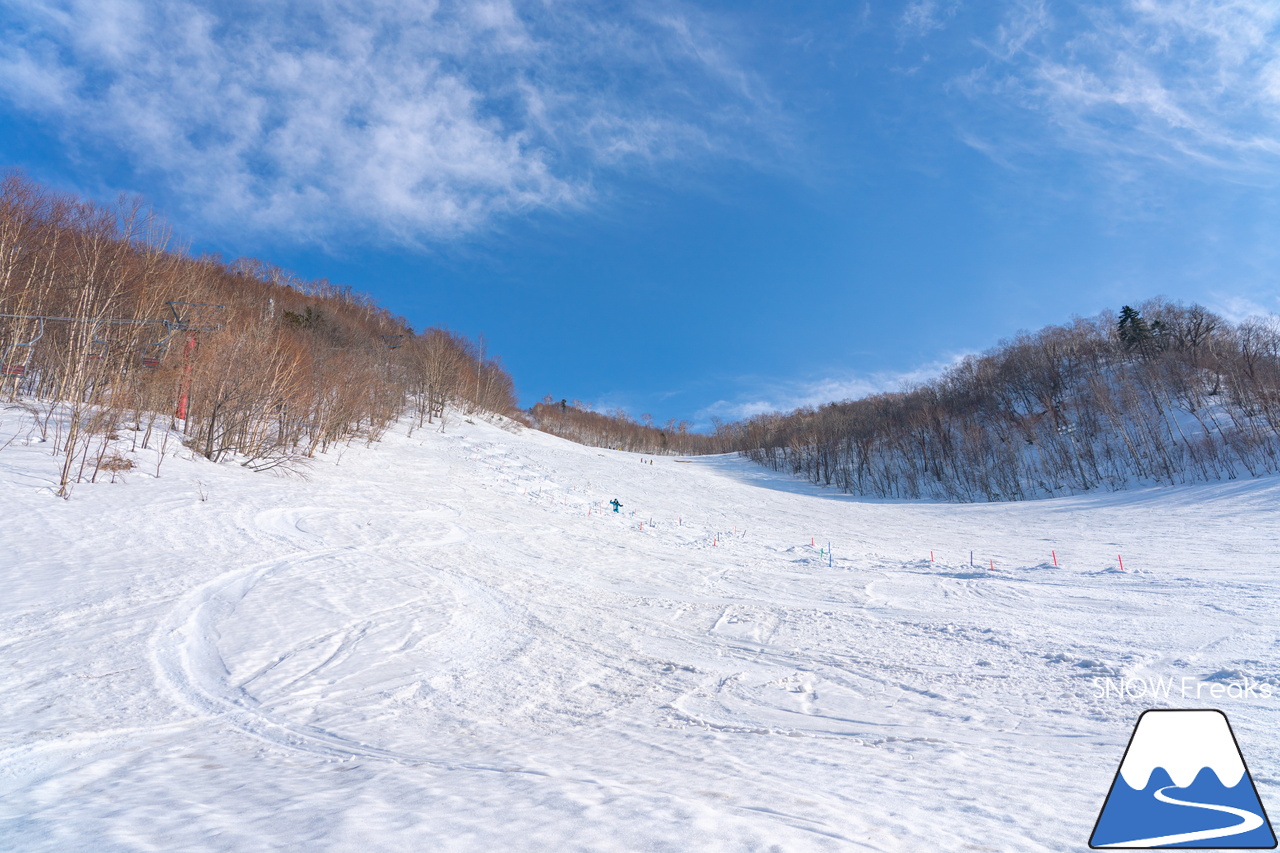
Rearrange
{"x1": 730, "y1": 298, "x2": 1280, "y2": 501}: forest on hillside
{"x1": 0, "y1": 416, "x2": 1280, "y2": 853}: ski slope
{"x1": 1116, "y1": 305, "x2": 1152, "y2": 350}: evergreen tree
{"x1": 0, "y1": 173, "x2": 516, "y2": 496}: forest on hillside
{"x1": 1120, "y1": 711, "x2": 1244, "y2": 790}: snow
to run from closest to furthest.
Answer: {"x1": 1120, "y1": 711, "x2": 1244, "y2": 790}: snow < {"x1": 0, "y1": 416, "x2": 1280, "y2": 853}: ski slope < {"x1": 0, "y1": 173, "x2": 516, "y2": 496}: forest on hillside < {"x1": 730, "y1": 298, "x2": 1280, "y2": 501}: forest on hillside < {"x1": 1116, "y1": 305, "x2": 1152, "y2": 350}: evergreen tree

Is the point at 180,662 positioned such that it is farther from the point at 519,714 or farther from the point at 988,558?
the point at 988,558

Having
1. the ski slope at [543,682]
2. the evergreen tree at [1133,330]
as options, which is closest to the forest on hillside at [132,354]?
the ski slope at [543,682]

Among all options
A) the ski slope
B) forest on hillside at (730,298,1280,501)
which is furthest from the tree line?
the ski slope

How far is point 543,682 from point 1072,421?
227 feet

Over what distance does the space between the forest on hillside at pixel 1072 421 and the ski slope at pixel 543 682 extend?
3466cm

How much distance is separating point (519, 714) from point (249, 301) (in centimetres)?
4389

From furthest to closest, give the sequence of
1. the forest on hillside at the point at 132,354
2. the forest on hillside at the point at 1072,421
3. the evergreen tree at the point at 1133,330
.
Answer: the evergreen tree at the point at 1133,330, the forest on hillside at the point at 1072,421, the forest on hillside at the point at 132,354

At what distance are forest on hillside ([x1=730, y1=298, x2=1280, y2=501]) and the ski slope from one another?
34662 millimetres

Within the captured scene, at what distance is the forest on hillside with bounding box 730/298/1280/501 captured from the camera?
40.5m

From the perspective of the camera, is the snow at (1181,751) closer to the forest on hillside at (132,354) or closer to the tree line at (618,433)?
the forest on hillside at (132,354)

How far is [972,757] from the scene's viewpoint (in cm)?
421

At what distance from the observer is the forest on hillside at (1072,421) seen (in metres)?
40.5

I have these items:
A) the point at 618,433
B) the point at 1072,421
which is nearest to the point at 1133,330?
the point at 1072,421

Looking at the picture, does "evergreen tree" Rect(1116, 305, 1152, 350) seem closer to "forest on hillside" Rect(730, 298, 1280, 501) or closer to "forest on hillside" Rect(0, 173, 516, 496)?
"forest on hillside" Rect(730, 298, 1280, 501)
